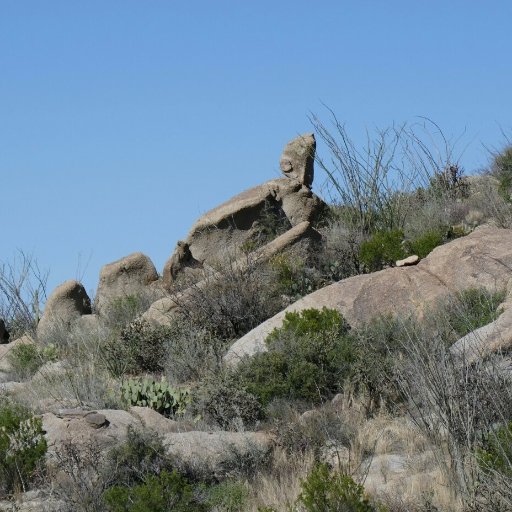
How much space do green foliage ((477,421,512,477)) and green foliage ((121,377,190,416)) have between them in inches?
173

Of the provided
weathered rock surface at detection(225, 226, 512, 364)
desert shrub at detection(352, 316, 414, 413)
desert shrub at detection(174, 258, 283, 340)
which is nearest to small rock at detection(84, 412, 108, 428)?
desert shrub at detection(352, 316, 414, 413)

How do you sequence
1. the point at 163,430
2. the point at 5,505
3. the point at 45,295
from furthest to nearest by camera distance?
the point at 45,295
the point at 163,430
the point at 5,505

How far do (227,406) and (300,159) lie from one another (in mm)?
10478

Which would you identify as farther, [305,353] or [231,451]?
[305,353]

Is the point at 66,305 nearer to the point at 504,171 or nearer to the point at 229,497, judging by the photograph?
the point at 504,171

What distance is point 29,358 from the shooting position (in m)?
16.3

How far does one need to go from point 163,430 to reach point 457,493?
3.50m

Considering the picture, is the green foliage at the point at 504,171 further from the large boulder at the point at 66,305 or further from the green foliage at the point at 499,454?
the green foliage at the point at 499,454

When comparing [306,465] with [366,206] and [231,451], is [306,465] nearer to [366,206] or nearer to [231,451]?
[231,451]

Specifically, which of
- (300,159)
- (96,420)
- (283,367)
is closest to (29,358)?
(283,367)

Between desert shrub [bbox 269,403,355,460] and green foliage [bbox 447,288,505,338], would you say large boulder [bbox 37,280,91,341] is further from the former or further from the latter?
desert shrub [bbox 269,403,355,460]

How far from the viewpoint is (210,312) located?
1595 centimetres

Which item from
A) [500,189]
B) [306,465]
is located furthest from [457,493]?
[500,189]

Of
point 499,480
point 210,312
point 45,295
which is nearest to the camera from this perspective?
point 499,480
